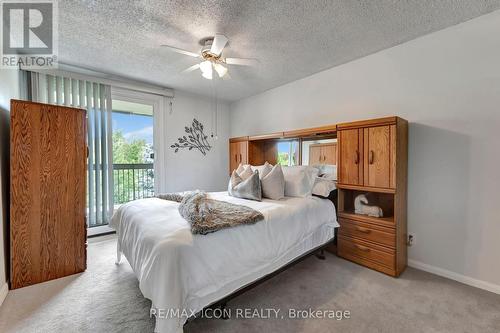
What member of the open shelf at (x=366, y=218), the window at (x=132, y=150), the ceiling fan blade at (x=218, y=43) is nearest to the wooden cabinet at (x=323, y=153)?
the open shelf at (x=366, y=218)

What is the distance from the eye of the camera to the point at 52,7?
1882 millimetres

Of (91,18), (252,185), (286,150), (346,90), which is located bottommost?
(252,185)

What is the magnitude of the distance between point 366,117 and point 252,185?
1.74 metres

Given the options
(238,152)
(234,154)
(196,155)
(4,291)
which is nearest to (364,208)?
(238,152)

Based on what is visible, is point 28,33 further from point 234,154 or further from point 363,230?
point 363,230

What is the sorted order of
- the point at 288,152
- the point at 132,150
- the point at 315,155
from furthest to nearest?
the point at 132,150
the point at 288,152
the point at 315,155

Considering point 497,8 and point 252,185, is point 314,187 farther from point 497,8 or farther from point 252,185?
point 497,8

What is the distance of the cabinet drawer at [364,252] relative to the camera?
2.23 m

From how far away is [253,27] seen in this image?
2.15 m

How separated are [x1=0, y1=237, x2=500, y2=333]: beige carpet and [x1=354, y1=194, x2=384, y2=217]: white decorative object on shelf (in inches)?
24.8

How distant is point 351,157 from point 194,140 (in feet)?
10.0

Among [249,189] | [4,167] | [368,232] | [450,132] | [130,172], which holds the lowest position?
[368,232]

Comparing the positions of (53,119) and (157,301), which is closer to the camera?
(157,301)

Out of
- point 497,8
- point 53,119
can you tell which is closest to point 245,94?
point 53,119
